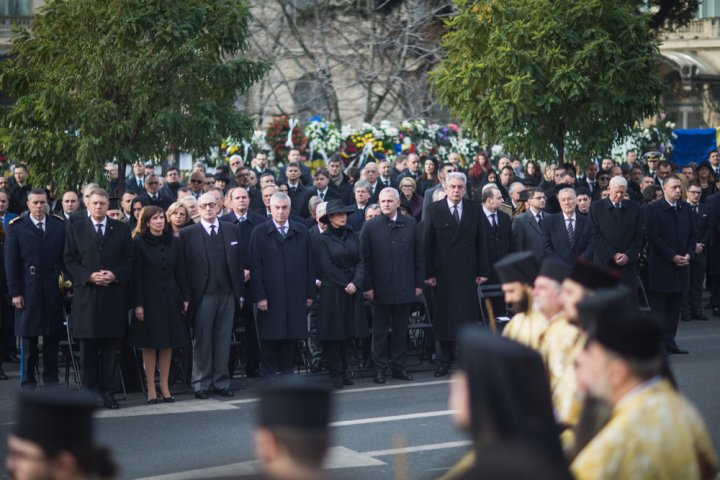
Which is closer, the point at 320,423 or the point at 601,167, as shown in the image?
the point at 320,423

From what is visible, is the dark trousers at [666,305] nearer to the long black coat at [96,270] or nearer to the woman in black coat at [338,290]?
the woman in black coat at [338,290]

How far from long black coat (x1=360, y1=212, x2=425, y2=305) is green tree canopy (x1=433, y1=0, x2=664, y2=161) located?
6168mm

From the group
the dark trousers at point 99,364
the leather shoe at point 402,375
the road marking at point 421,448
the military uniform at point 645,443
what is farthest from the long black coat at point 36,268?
the military uniform at point 645,443

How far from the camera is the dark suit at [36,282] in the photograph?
13.4 meters

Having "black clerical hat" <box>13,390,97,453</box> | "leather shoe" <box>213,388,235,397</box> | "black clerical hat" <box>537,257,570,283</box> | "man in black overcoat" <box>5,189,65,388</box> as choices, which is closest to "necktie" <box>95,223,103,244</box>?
"man in black overcoat" <box>5,189,65,388</box>

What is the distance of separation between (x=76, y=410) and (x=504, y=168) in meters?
18.0

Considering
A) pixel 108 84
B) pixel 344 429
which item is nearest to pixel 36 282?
pixel 108 84

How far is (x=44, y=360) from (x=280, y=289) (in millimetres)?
2574

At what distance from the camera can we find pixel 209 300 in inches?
527

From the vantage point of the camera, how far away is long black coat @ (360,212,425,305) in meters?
14.3

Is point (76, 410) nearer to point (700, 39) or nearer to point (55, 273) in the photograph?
point (55, 273)

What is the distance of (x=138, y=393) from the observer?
13586mm

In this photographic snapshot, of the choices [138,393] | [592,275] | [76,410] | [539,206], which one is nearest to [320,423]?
[76,410]

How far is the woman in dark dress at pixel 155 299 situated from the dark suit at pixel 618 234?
18.0ft
